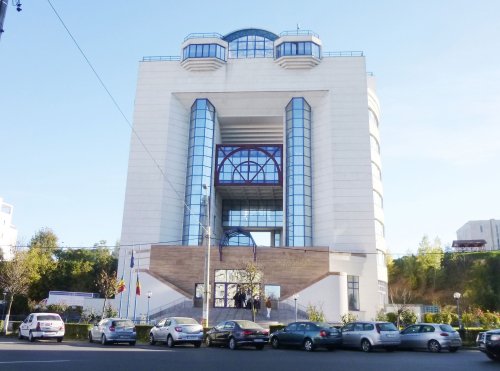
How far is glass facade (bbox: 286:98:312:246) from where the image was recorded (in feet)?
168

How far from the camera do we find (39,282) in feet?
195

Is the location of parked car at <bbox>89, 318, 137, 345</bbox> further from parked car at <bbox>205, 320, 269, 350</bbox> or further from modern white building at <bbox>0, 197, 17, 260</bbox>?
modern white building at <bbox>0, 197, 17, 260</bbox>

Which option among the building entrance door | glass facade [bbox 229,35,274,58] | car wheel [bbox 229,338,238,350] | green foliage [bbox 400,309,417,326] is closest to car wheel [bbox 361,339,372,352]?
car wheel [bbox 229,338,238,350]

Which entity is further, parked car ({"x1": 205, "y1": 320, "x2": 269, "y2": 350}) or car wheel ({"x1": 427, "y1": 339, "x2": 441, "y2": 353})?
car wheel ({"x1": 427, "y1": 339, "x2": 441, "y2": 353})

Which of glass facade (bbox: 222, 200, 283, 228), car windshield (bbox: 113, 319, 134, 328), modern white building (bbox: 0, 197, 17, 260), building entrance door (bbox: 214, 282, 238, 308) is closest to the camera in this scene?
car windshield (bbox: 113, 319, 134, 328)

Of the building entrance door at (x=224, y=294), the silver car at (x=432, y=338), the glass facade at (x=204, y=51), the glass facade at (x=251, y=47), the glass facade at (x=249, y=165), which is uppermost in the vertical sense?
the glass facade at (x=251, y=47)

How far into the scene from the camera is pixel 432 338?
65.5ft

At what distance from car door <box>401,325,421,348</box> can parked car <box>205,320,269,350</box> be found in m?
6.84

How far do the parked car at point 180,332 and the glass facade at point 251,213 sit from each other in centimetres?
4292

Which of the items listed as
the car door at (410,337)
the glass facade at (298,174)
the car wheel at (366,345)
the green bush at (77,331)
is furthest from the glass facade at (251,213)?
the car wheel at (366,345)

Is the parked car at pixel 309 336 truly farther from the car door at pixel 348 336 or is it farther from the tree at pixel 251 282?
the tree at pixel 251 282

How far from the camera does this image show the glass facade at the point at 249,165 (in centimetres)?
5591

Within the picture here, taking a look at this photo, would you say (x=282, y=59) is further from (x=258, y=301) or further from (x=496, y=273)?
(x=496, y=273)

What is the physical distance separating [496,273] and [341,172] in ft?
95.9
